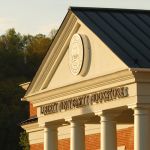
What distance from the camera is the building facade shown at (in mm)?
44281

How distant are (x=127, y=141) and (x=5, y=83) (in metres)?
79.0

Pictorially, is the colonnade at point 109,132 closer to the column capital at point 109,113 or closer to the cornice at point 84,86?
the column capital at point 109,113

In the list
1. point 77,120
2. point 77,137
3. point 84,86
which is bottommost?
point 77,137

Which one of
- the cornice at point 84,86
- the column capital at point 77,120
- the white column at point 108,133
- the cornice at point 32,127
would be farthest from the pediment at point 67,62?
the cornice at point 32,127

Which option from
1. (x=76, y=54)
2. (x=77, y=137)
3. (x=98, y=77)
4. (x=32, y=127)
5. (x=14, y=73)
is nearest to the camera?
(x=98, y=77)

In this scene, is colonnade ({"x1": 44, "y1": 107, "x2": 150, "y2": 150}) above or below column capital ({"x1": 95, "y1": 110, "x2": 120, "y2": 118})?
below

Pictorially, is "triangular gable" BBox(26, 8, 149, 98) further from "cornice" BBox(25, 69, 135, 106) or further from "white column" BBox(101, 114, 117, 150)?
"white column" BBox(101, 114, 117, 150)

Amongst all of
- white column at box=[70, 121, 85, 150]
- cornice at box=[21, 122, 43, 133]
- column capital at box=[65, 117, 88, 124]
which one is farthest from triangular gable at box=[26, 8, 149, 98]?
cornice at box=[21, 122, 43, 133]

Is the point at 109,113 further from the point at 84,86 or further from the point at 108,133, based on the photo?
the point at 84,86

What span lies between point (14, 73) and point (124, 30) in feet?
292

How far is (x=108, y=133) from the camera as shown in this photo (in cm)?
4647

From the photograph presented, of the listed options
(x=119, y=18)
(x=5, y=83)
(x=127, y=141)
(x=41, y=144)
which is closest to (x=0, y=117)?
(x=5, y=83)

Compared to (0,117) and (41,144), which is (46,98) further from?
(0,117)

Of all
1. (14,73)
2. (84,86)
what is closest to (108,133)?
(84,86)
